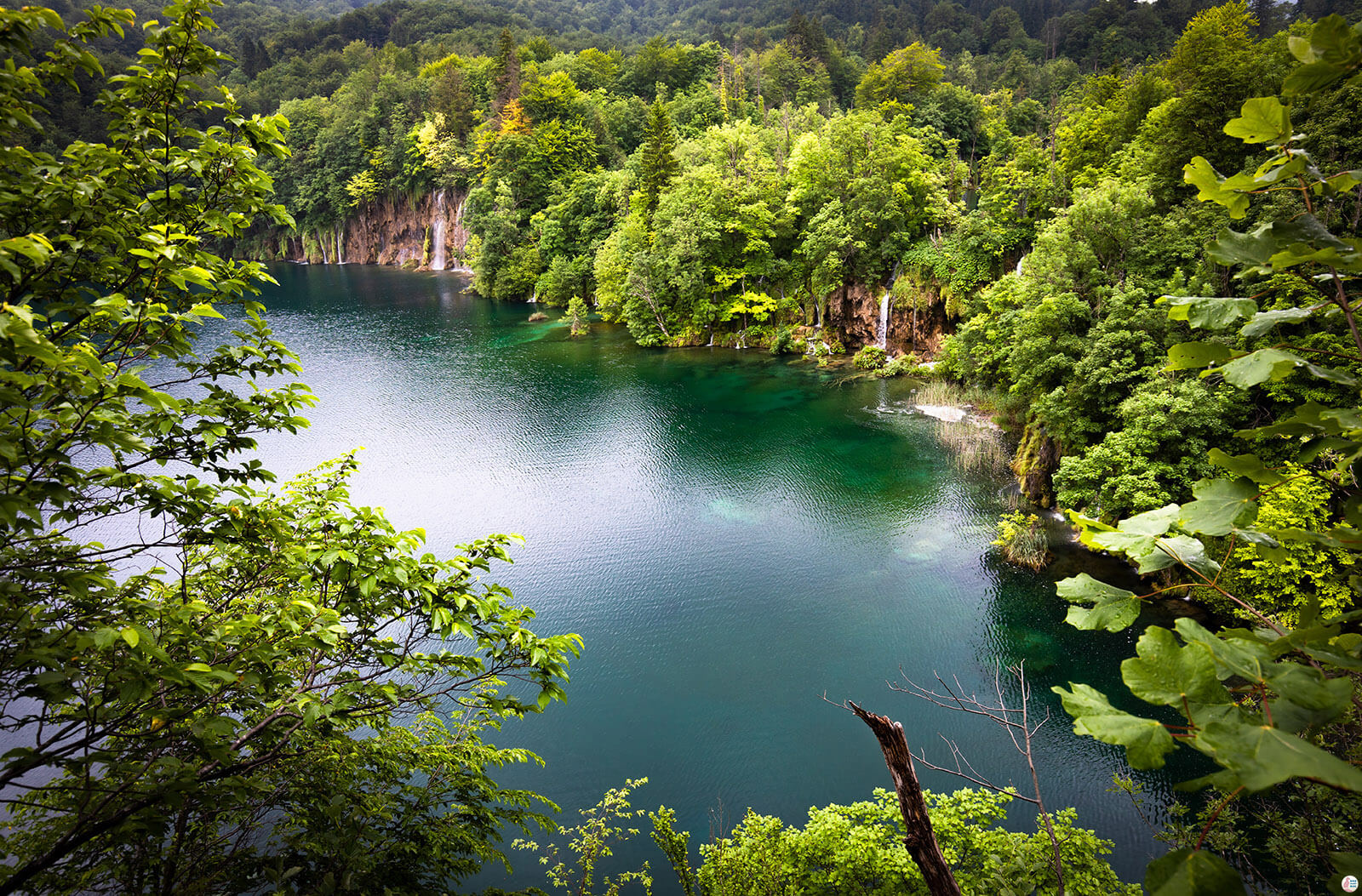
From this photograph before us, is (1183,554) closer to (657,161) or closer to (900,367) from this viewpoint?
(900,367)

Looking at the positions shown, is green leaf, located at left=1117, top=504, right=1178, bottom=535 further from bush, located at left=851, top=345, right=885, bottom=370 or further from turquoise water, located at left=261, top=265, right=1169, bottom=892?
bush, located at left=851, top=345, right=885, bottom=370

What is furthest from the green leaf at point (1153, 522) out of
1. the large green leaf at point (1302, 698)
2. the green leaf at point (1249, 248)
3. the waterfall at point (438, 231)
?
the waterfall at point (438, 231)

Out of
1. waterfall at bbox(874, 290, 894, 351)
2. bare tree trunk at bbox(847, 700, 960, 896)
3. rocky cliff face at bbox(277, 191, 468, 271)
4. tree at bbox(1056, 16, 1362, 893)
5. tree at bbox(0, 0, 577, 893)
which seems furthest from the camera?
rocky cliff face at bbox(277, 191, 468, 271)

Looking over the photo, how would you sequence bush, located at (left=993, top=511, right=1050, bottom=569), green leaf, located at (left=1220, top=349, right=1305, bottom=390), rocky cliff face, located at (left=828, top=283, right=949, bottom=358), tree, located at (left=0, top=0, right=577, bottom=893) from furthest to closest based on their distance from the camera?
rocky cliff face, located at (left=828, top=283, right=949, bottom=358) → bush, located at (left=993, top=511, right=1050, bottom=569) → tree, located at (left=0, top=0, right=577, bottom=893) → green leaf, located at (left=1220, top=349, right=1305, bottom=390)

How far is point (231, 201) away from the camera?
468 cm

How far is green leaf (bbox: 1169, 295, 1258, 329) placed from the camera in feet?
7.55

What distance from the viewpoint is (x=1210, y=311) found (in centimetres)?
237

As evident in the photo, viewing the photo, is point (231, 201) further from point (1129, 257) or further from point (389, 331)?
point (389, 331)

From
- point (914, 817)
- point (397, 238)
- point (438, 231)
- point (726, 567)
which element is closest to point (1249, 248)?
point (914, 817)

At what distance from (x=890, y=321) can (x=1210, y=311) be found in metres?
29.7

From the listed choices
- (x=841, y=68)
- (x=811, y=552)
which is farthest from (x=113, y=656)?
(x=841, y=68)

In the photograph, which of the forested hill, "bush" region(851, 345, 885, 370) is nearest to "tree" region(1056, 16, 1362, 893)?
"bush" region(851, 345, 885, 370)

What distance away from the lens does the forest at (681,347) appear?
229cm

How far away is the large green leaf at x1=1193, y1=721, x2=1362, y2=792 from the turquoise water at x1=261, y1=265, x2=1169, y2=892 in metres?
9.55
